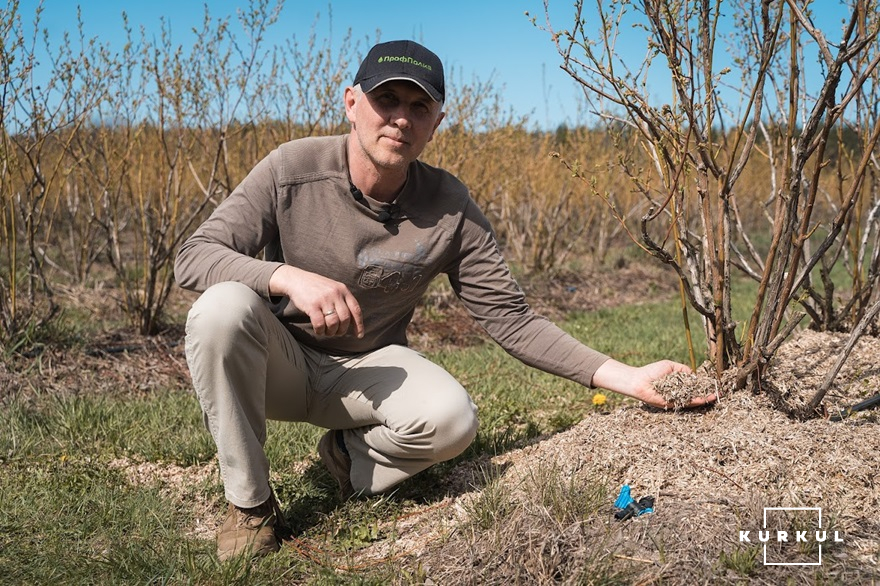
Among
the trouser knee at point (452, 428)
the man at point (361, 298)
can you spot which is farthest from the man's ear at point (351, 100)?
the trouser knee at point (452, 428)

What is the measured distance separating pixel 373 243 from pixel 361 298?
0.69 ft

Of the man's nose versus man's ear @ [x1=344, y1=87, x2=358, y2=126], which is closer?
the man's nose

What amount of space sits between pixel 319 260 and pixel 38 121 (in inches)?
123

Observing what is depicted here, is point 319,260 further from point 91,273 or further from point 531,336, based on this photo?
point 91,273

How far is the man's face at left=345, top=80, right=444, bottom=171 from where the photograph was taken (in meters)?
2.58

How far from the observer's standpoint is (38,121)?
4738 mm

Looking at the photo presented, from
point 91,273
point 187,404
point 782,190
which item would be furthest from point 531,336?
point 91,273

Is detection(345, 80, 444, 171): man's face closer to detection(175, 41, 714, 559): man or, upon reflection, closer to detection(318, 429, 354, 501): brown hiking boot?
detection(175, 41, 714, 559): man

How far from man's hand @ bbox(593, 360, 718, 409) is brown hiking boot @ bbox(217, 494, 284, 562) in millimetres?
1217

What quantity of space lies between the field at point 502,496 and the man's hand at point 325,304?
682 mm

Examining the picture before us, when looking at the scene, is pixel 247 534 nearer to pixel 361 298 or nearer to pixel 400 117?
pixel 361 298
